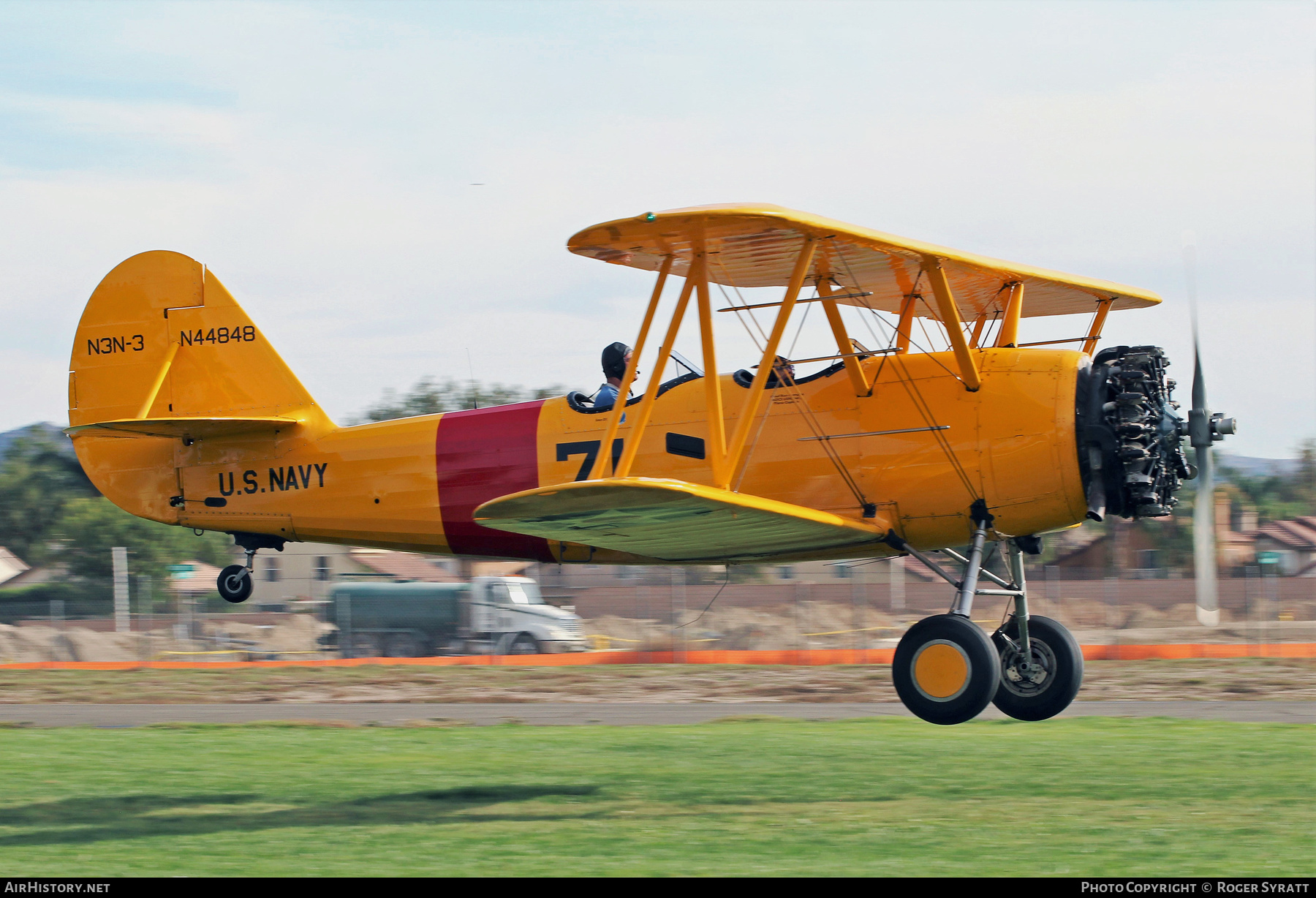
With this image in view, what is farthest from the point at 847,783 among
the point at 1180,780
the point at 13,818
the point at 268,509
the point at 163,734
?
the point at 163,734

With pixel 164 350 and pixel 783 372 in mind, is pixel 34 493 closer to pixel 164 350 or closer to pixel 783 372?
pixel 164 350

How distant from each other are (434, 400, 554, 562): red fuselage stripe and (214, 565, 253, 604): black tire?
1855 millimetres

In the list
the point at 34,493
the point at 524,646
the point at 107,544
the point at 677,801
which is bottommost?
the point at 524,646

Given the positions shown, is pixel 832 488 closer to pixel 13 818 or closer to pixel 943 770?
pixel 943 770

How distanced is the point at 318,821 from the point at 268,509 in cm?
277

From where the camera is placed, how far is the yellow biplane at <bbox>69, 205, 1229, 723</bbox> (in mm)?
8484

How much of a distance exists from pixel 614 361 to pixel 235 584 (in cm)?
369

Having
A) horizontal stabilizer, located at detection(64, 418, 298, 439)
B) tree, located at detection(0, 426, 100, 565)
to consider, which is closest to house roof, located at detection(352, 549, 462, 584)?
tree, located at detection(0, 426, 100, 565)

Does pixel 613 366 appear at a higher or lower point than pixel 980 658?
higher

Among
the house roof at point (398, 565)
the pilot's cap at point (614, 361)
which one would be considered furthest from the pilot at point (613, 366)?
the house roof at point (398, 565)

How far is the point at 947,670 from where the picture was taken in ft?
27.8

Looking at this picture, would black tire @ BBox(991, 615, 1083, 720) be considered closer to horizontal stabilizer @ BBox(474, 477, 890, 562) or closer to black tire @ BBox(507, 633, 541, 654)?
horizontal stabilizer @ BBox(474, 477, 890, 562)

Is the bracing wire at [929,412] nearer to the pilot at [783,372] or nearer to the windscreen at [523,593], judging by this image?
the pilot at [783,372]

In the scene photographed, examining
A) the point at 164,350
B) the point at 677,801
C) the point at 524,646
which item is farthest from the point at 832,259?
the point at 524,646
